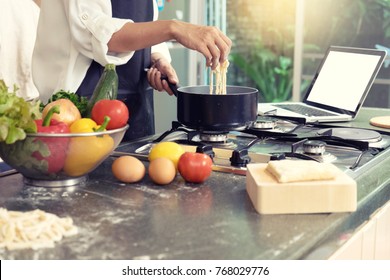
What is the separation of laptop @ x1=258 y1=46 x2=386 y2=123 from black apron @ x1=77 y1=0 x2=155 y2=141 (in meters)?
0.42

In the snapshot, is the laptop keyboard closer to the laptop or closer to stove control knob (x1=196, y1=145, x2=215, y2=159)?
the laptop

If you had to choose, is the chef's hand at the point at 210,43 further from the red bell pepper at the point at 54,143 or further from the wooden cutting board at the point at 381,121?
the wooden cutting board at the point at 381,121

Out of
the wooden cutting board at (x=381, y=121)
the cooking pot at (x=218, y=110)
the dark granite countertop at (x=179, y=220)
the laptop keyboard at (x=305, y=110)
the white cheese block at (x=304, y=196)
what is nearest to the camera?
the dark granite countertop at (x=179, y=220)

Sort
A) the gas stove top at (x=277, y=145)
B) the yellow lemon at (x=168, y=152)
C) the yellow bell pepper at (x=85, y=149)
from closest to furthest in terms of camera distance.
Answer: the yellow bell pepper at (x=85, y=149) → the yellow lemon at (x=168, y=152) → the gas stove top at (x=277, y=145)

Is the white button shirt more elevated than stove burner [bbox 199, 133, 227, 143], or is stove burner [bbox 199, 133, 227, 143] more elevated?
the white button shirt

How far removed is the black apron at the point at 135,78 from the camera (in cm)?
211

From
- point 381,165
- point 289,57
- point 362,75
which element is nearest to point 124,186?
point 381,165

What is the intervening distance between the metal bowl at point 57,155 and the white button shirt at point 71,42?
0.54 metres

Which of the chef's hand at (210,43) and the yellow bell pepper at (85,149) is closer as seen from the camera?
the yellow bell pepper at (85,149)

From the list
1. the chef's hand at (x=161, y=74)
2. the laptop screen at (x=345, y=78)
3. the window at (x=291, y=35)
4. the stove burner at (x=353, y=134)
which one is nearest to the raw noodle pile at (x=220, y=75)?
the chef's hand at (x=161, y=74)

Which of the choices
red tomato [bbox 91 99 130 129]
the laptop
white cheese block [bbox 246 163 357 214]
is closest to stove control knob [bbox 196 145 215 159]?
red tomato [bbox 91 99 130 129]

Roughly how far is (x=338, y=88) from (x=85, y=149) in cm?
134

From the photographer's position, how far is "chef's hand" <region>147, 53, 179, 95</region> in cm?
207

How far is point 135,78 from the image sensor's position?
7.11 ft
